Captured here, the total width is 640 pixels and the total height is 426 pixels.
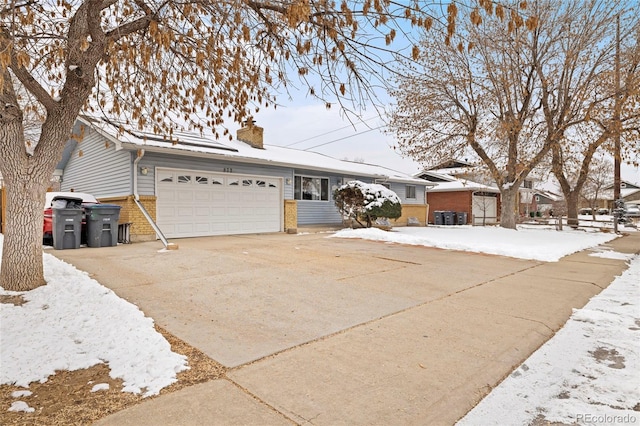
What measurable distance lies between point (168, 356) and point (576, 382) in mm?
3114

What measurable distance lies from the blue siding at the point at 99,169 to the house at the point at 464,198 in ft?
67.1

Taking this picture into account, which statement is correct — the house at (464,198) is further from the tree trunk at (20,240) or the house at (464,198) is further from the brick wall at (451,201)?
the tree trunk at (20,240)

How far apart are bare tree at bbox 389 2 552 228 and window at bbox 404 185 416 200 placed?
516 centimetres

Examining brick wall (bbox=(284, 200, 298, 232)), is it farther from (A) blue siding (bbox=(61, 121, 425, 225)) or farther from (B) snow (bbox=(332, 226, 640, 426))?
(B) snow (bbox=(332, 226, 640, 426))

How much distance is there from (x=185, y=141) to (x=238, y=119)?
7633 mm

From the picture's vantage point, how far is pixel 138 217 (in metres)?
10.5

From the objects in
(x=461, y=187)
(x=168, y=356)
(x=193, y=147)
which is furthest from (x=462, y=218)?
(x=168, y=356)

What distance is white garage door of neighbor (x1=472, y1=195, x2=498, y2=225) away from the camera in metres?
27.9

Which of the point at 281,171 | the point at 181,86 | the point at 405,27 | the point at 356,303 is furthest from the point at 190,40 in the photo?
the point at 281,171

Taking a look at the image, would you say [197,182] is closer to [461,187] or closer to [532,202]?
[461,187]

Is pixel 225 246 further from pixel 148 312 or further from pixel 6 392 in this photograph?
pixel 6 392

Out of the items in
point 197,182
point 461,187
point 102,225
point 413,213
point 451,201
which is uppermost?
point 461,187

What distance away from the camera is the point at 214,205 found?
12445mm

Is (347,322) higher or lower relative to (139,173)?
lower
